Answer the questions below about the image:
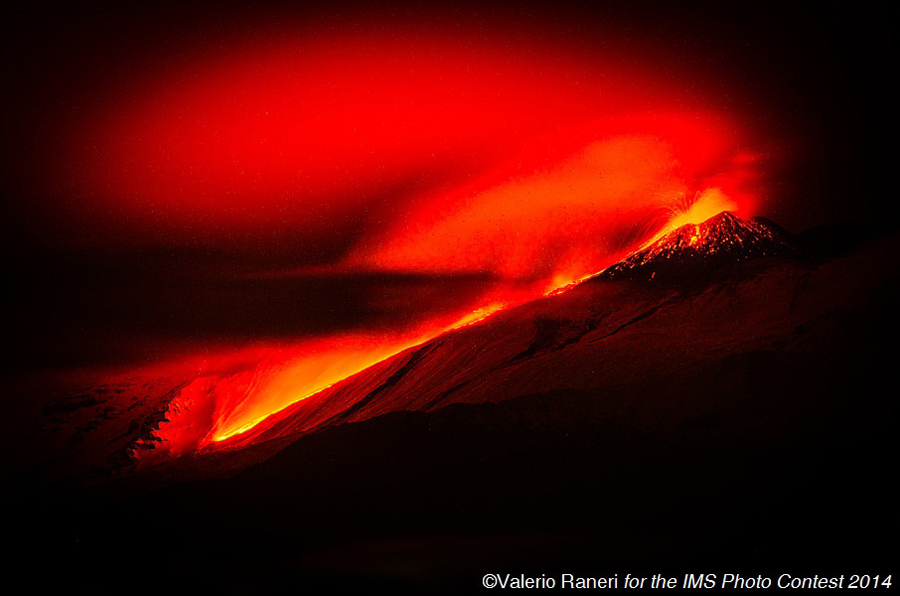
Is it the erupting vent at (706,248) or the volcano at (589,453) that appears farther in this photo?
the erupting vent at (706,248)

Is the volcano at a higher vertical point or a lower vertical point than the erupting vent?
lower

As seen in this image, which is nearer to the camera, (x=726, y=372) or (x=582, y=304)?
(x=726, y=372)

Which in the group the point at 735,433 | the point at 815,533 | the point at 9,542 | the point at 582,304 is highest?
the point at 582,304

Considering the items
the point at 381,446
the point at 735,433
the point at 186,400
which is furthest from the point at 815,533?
the point at 186,400

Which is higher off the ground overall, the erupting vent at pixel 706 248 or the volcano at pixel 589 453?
the erupting vent at pixel 706 248

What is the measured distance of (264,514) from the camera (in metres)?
20.3

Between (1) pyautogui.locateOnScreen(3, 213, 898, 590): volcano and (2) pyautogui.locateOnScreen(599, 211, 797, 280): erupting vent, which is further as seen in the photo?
(2) pyautogui.locateOnScreen(599, 211, 797, 280): erupting vent

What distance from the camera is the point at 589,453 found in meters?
20.5

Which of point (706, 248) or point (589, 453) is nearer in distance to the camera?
point (589, 453)

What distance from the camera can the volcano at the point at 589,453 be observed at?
55.9 ft

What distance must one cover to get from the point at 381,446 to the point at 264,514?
11.0 feet

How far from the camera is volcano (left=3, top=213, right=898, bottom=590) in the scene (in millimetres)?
17031

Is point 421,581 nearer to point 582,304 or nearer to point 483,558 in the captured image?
point 483,558

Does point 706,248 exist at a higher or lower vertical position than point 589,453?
higher
